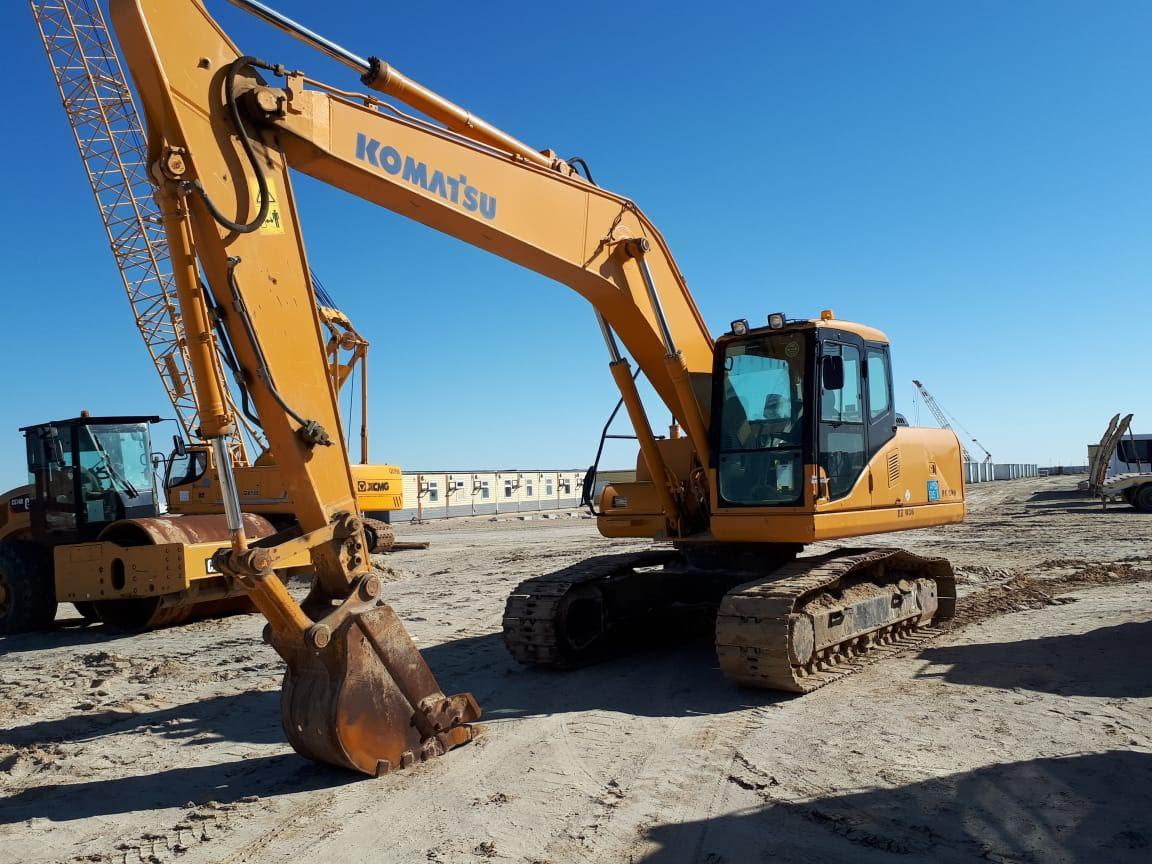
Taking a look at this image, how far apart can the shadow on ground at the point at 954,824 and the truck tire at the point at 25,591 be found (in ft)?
35.5

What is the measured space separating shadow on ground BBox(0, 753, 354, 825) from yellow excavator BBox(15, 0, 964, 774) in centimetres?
30

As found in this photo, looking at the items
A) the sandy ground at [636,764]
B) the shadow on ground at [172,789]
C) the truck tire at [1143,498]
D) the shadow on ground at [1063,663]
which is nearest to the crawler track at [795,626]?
the sandy ground at [636,764]

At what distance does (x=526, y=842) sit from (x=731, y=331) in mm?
5093

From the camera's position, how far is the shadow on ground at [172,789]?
17.4ft

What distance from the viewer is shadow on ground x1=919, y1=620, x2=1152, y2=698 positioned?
281 inches

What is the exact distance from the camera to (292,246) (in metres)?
5.77

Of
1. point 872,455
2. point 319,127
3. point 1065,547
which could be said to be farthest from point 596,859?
point 1065,547

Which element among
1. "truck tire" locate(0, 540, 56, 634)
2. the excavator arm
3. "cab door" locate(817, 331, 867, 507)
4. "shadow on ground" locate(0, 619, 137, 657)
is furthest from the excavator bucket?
"truck tire" locate(0, 540, 56, 634)

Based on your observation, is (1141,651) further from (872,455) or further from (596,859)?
(596,859)

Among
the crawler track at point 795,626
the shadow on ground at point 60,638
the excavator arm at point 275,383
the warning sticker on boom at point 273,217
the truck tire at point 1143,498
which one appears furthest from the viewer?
the truck tire at point 1143,498

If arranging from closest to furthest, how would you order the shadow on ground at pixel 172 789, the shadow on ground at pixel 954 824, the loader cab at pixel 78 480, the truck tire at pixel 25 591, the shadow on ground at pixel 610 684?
the shadow on ground at pixel 954 824 < the shadow on ground at pixel 172 789 < the shadow on ground at pixel 610 684 < the truck tire at pixel 25 591 < the loader cab at pixel 78 480

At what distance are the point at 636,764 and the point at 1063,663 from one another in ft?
14.2

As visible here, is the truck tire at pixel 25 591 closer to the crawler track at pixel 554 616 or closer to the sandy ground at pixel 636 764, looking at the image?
the sandy ground at pixel 636 764

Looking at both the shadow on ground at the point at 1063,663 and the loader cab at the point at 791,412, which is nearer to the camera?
the shadow on ground at the point at 1063,663
